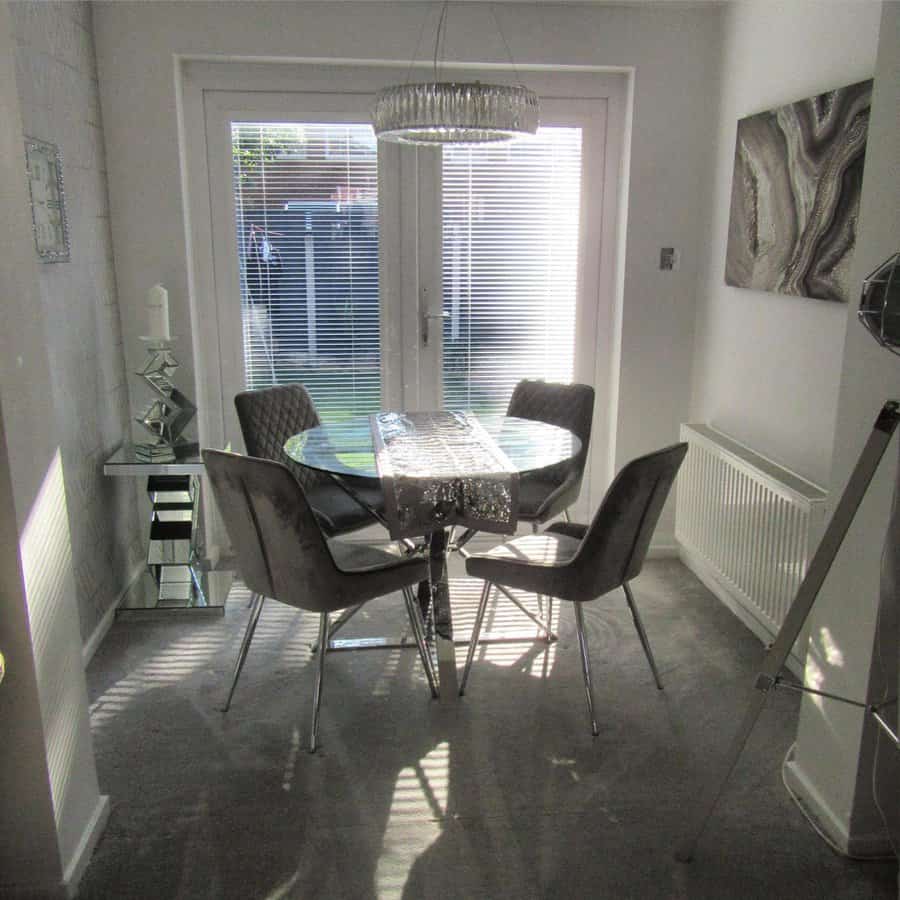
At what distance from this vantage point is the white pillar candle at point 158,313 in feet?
11.1

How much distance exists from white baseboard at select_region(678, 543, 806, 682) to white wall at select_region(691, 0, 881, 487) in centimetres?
57

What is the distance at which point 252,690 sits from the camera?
2.91 m

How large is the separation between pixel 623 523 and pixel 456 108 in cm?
127

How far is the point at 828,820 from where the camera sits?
7.20ft

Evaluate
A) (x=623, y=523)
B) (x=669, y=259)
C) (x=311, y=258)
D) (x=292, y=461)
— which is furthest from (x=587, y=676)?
(x=311, y=258)

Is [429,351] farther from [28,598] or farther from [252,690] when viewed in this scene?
[28,598]

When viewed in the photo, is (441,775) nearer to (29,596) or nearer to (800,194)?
(29,596)

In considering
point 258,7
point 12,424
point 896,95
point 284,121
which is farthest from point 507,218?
point 12,424

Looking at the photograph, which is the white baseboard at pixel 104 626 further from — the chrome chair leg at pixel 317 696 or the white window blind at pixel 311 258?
the white window blind at pixel 311 258

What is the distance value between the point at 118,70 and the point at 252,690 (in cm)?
247

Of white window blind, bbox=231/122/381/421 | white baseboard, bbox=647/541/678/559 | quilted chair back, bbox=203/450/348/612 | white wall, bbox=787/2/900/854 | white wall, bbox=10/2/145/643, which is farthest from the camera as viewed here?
white baseboard, bbox=647/541/678/559

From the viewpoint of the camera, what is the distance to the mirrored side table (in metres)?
3.51

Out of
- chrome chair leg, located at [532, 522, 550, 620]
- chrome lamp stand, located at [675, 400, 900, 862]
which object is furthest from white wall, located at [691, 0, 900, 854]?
chrome chair leg, located at [532, 522, 550, 620]

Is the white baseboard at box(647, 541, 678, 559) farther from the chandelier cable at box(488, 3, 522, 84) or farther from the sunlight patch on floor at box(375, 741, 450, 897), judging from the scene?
the chandelier cable at box(488, 3, 522, 84)
